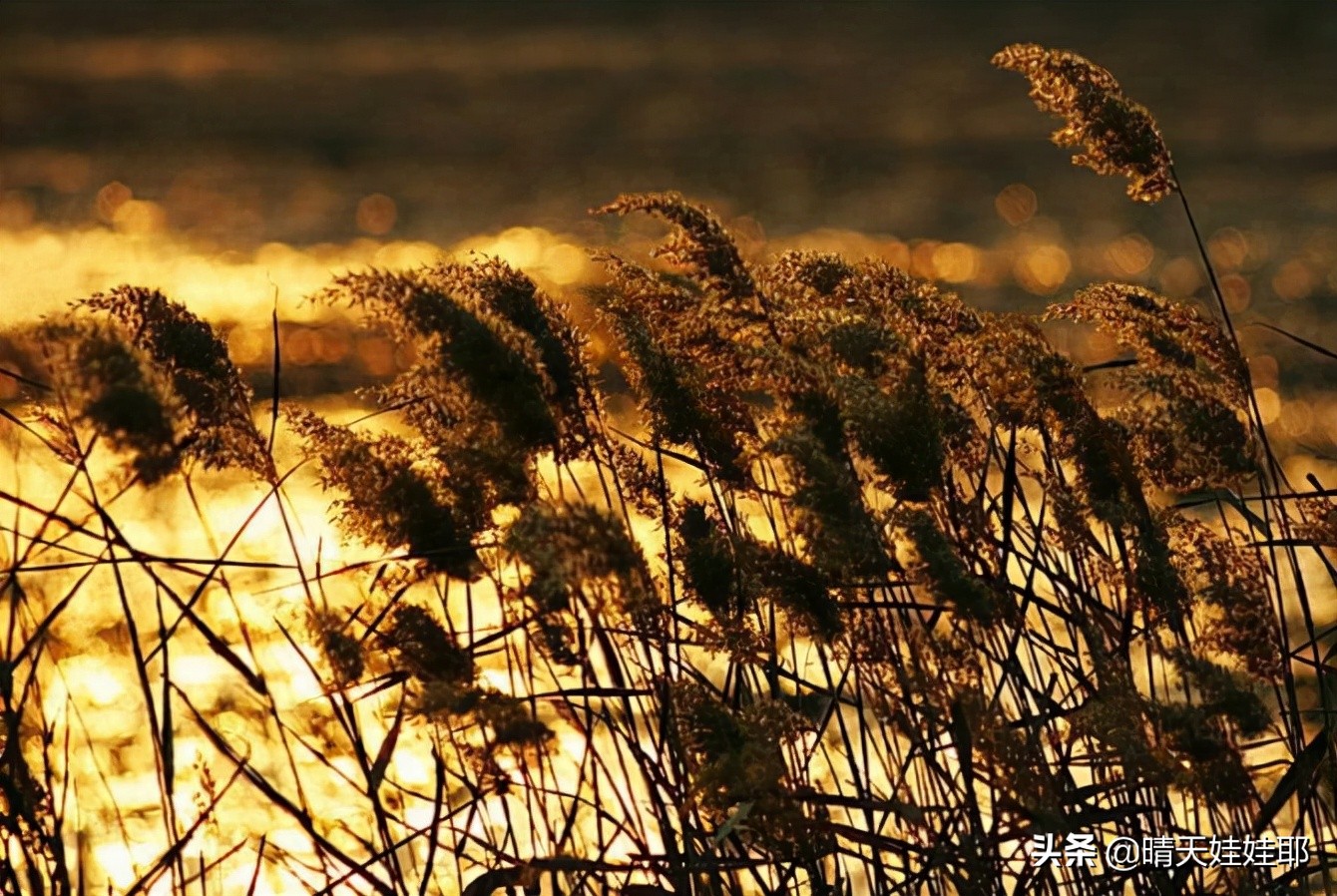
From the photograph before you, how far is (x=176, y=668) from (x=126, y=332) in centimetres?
249

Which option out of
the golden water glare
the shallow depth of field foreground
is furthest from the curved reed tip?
the golden water glare

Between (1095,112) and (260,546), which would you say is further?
(260,546)

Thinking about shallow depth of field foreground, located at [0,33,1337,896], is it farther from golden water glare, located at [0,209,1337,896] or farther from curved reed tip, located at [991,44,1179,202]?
golden water glare, located at [0,209,1337,896]

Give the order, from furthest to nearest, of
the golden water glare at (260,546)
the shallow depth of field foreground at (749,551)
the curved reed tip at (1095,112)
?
the golden water glare at (260,546) < the curved reed tip at (1095,112) < the shallow depth of field foreground at (749,551)

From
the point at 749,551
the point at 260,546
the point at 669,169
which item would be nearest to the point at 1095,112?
the point at 749,551

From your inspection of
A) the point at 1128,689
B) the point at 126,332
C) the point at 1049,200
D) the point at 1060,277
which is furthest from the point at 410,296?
the point at 1049,200

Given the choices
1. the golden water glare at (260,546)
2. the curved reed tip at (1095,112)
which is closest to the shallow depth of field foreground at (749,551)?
the curved reed tip at (1095,112)

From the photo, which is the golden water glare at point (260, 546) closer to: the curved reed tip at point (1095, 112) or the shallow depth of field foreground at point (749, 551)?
the shallow depth of field foreground at point (749, 551)

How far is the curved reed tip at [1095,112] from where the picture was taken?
2723 mm

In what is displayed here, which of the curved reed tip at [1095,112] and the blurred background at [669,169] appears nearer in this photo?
the curved reed tip at [1095,112]

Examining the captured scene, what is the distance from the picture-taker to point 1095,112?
8.89 ft

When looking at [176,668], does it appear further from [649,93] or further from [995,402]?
[649,93]

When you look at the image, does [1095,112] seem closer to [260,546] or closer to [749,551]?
[749,551]

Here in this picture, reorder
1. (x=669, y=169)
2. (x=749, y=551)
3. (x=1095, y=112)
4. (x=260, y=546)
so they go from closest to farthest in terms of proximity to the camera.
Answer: (x=749, y=551), (x=1095, y=112), (x=260, y=546), (x=669, y=169)
